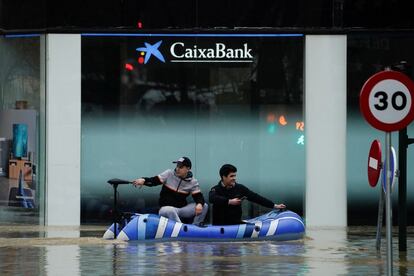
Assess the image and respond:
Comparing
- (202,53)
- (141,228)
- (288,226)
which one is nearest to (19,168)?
(202,53)

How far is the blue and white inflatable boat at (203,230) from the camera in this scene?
18.4m


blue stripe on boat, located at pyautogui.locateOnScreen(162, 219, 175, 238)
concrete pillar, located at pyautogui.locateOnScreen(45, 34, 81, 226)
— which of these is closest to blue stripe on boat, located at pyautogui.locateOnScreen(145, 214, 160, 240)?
blue stripe on boat, located at pyautogui.locateOnScreen(162, 219, 175, 238)

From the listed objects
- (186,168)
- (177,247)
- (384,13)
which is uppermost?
(384,13)

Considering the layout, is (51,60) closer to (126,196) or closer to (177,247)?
(126,196)

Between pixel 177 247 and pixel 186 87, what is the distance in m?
6.17

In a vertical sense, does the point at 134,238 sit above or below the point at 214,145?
below

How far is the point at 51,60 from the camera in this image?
23109mm

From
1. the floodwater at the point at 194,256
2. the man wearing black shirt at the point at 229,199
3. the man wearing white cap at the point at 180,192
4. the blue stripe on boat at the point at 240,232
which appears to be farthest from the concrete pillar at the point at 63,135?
the blue stripe on boat at the point at 240,232

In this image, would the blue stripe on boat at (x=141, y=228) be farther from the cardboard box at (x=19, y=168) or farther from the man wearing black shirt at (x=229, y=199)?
the cardboard box at (x=19, y=168)

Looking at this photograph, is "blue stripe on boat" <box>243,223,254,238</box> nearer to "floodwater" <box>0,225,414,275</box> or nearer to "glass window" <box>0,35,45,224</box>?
"floodwater" <box>0,225,414,275</box>

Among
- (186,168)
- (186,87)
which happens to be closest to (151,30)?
(186,87)

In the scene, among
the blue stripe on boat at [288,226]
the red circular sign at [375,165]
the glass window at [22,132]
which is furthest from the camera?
the glass window at [22,132]

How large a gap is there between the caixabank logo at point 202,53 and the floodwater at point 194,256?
430 centimetres

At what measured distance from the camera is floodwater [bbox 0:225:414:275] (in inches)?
568
